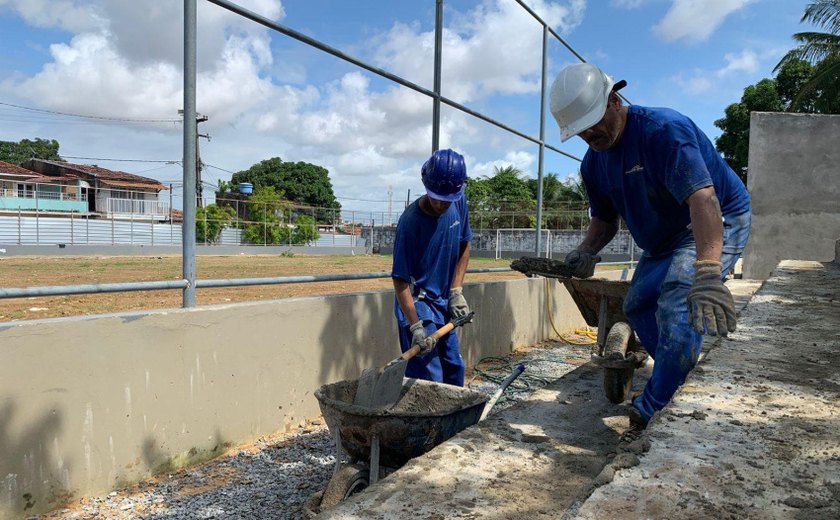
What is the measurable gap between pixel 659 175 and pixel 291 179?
36.0 meters

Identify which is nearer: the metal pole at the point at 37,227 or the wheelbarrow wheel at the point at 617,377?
the wheelbarrow wheel at the point at 617,377

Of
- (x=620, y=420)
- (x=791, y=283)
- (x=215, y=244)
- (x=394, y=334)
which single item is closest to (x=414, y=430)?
(x=620, y=420)

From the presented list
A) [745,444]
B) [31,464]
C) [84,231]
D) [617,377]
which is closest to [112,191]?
[84,231]

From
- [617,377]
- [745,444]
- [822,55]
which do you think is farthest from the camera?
[822,55]

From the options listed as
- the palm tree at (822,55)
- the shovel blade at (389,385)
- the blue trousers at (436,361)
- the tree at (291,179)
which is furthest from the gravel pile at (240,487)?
the tree at (291,179)

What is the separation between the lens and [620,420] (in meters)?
3.11

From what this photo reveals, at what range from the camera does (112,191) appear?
3058 cm

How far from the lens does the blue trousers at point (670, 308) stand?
2486mm

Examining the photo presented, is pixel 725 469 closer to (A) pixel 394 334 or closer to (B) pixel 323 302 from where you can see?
(B) pixel 323 302

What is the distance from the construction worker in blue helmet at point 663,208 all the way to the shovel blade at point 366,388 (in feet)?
4.06

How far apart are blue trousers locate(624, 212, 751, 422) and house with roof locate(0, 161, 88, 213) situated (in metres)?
24.8

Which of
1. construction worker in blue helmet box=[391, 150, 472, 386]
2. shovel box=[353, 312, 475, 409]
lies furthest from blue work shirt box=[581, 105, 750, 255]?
shovel box=[353, 312, 475, 409]

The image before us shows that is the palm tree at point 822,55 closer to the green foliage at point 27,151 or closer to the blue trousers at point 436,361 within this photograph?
the blue trousers at point 436,361

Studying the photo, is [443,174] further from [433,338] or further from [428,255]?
[433,338]
